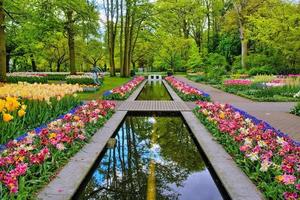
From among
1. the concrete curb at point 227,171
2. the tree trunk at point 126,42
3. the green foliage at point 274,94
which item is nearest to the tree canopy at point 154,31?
the tree trunk at point 126,42

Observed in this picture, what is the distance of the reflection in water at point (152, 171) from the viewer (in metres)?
5.40

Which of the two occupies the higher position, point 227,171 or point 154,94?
point 154,94

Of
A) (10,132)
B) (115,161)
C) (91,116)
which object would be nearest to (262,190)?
(115,161)

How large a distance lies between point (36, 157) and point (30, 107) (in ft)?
12.7

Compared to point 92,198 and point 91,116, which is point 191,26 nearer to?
point 91,116

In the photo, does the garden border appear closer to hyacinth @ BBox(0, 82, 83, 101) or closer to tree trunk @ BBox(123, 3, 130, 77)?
hyacinth @ BBox(0, 82, 83, 101)

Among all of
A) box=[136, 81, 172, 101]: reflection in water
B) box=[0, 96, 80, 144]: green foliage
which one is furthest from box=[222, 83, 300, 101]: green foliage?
box=[0, 96, 80, 144]: green foliage

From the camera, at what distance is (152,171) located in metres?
6.47

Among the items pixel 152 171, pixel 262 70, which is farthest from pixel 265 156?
pixel 262 70

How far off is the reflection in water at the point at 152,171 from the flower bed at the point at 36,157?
62 centimetres

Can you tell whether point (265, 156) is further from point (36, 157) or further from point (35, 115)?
point (35, 115)

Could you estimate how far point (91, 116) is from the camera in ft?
32.4

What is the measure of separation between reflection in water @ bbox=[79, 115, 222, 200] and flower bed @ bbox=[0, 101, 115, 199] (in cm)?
62

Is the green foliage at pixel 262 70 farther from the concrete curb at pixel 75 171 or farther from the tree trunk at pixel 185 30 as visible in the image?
the tree trunk at pixel 185 30
